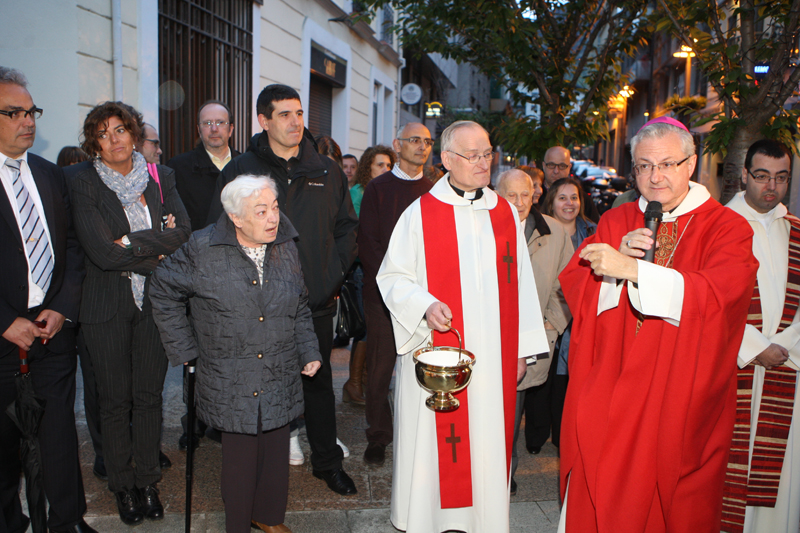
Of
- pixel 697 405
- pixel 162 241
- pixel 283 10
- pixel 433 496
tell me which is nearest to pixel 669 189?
pixel 697 405

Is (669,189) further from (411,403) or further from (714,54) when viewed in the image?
(714,54)

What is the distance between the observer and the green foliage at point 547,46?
8.27 metres

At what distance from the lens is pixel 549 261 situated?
418 centimetres

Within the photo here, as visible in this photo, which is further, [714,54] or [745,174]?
[714,54]

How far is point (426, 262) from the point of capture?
136 inches

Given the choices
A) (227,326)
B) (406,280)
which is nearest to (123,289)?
(227,326)

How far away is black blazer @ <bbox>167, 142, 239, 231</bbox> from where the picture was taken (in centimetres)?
494

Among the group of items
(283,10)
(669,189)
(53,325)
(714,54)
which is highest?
(283,10)

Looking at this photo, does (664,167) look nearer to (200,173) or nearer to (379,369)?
(379,369)

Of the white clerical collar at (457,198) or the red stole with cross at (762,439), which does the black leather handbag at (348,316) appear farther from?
the red stole with cross at (762,439)

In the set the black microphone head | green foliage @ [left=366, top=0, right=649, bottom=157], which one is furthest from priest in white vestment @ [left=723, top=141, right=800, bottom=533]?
green foliage @ [left=366, top=0, right=649, bottom=157]

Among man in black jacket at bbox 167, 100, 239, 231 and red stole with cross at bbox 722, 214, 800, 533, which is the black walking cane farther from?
red stole with cross at bbox 722, 214, 800, 533

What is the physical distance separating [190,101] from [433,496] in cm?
671

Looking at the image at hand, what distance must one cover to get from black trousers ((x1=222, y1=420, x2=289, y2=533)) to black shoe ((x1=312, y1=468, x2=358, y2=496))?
0.63 meters
